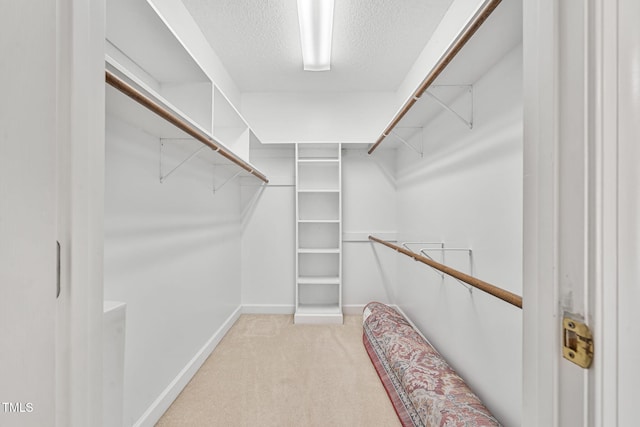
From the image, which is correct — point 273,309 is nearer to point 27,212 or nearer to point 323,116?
point 323,116

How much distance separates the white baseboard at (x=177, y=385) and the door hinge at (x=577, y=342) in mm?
1674

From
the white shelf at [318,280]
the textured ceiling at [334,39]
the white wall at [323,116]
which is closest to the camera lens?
the textured ceiling at [334,39]

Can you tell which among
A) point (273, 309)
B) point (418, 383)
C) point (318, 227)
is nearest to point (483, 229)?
point (418, 383)

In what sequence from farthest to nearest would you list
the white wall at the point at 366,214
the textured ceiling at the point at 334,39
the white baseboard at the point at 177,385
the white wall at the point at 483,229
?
the white wall at the point at 366,214 < the textured ceiling at the point at 334,39 < the white baseboard at the point at 177,385 < the white wall at the point at 483,229

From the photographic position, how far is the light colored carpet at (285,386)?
1.49 metres

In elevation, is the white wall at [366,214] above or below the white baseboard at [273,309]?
above

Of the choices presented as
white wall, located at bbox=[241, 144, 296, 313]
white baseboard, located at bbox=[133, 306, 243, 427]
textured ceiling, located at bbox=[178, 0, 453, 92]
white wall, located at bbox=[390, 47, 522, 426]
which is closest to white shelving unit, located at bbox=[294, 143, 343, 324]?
white wall, located at bbox=[241, 144, 296, 313]

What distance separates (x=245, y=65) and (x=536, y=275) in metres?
2.63

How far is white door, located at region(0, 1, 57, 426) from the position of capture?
1.16ft

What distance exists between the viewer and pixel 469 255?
4.98 ft

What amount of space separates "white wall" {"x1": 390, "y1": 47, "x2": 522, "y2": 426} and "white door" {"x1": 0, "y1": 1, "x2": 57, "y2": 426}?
139 centimetres

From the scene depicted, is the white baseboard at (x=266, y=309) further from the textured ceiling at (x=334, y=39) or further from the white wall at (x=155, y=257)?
the textured ceiling at (x=334, y=39)

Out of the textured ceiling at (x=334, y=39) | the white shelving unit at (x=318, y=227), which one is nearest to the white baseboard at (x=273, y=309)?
the white shelving unit at (x=318, y=227)

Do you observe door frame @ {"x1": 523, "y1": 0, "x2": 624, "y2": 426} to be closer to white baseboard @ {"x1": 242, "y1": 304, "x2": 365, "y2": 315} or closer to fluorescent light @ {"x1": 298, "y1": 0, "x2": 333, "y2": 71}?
fluorescent light @ {"x1": 298, "y1": 0, "x2": 333, "y2": 71}
